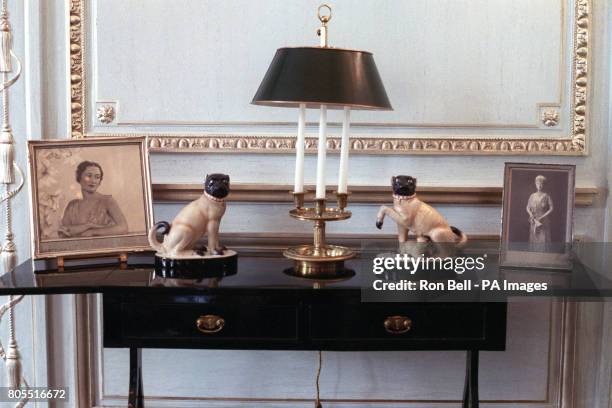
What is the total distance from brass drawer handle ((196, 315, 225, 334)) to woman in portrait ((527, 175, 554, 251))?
25.3 inches

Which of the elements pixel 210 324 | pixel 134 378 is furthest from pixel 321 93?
pixel 134 378

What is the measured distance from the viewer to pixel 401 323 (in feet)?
4.02

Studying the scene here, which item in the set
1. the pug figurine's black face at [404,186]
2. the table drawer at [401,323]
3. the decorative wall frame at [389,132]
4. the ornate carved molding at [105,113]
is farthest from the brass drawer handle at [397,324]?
the ornate carved molding at [105,113]

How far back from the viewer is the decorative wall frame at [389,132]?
61.4 inches

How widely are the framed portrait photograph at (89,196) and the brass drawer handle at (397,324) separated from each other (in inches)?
20.8

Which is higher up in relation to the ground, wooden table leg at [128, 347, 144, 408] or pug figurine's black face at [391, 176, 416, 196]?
pug figurine's black face at [391, 176, 416, 196]

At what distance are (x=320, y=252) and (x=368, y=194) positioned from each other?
0.28m

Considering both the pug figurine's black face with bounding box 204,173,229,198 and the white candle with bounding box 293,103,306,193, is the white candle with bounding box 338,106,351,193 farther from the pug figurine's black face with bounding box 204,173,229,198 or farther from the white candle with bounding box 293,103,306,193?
the pug figurine's black face with bounding box 204,173,229,198

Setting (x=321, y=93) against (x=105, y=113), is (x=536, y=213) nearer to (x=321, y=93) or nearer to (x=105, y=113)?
(x=321, y=93)

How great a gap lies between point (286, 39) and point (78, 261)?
26.5 inches

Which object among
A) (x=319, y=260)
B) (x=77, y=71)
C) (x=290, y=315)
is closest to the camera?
(x=290, y=315)

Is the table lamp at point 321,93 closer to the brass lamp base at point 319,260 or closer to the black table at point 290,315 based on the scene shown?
the brass lamp base at point 319,260

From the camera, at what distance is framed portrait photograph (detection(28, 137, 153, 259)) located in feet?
4.42

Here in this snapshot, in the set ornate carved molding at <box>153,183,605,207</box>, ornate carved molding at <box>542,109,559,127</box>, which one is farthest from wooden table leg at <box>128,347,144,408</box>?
ornate carved molding at <box>542,109,559,127</box>
